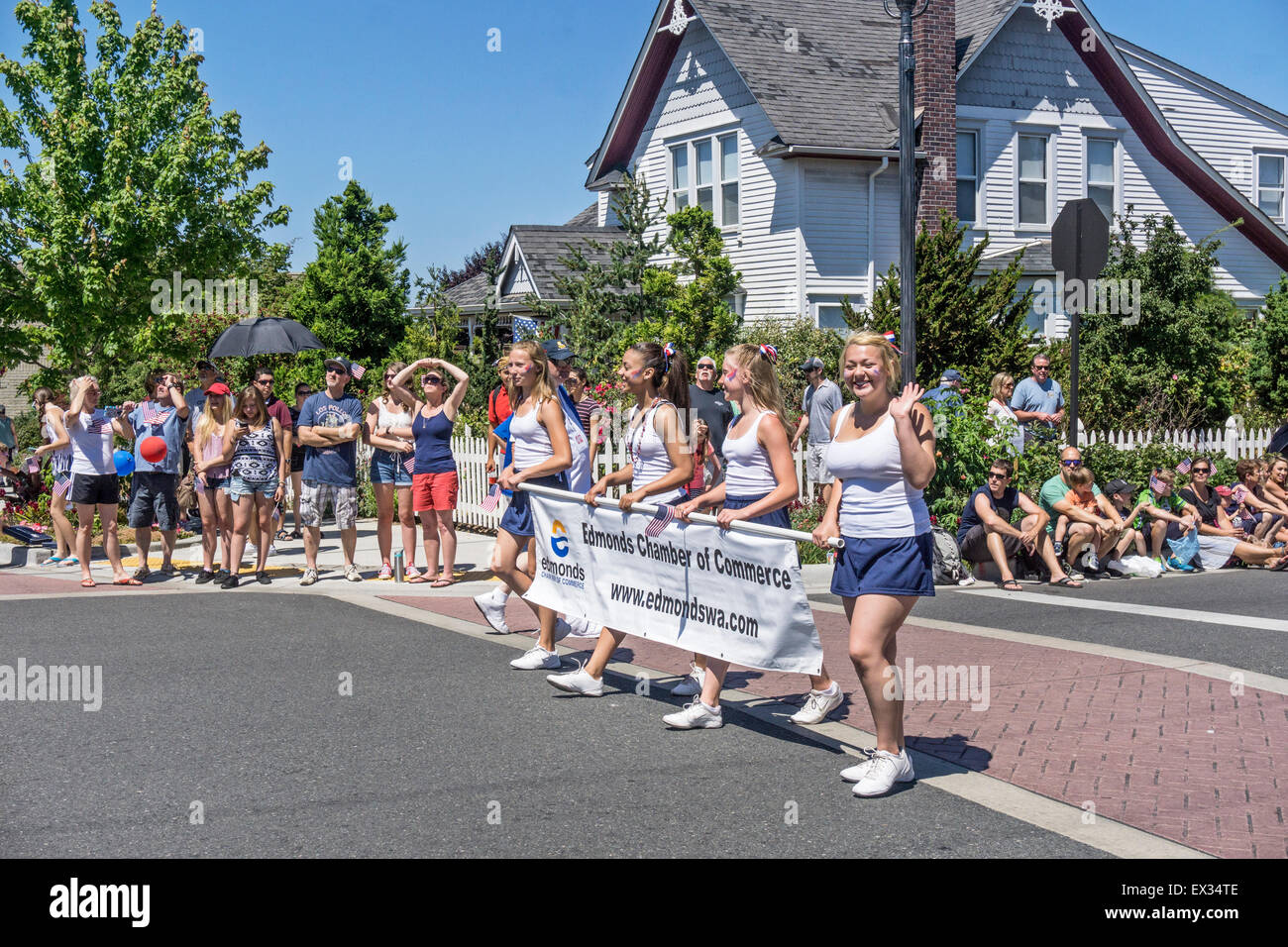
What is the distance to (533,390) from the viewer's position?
26.3 feet

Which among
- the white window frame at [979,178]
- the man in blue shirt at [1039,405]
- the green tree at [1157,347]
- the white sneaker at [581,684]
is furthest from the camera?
the white window frame at [979,178]

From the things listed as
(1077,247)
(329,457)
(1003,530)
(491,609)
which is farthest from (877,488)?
(1077,247)

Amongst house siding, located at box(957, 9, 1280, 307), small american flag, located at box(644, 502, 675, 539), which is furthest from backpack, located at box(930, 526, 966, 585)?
house siding, located at box(957, 9, 1280, 307)

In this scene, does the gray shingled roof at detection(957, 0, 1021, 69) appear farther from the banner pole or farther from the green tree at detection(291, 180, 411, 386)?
the banner pole

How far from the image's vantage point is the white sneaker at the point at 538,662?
839 centimetres

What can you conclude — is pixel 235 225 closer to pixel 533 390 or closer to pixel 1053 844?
pixel 533 390

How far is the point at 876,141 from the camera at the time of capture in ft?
79.9

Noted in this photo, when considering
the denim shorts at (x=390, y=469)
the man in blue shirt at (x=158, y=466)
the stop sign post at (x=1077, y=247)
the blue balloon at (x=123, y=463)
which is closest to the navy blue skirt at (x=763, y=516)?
the denim shorts at (x=390, y=469)

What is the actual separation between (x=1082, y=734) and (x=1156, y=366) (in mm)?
16746

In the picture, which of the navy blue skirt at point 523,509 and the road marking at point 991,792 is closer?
the road marking at point 991,792

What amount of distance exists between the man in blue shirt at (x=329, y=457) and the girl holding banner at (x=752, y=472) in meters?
5.94

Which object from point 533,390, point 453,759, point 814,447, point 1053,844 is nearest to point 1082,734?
point 1053,844

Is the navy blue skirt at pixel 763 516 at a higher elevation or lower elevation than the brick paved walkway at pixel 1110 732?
higher

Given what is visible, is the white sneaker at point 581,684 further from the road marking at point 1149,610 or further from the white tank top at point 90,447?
the white tank top at point 90,447
